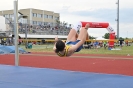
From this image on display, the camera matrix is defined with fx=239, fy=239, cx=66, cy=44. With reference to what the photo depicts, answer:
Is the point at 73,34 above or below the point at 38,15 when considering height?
below

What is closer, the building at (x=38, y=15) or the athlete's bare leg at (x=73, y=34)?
the athlete's bare leg at (x=73, y=34)

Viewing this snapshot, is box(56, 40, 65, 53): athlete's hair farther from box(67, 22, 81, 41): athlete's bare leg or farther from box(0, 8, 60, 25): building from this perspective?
box(0, 8, 60, 25): building

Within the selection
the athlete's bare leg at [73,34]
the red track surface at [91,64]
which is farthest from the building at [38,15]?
the athlete's bare leg at [73,34]

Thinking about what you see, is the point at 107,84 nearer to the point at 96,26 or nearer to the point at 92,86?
the point at 92,86

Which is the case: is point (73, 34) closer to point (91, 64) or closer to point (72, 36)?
point (72, 36)

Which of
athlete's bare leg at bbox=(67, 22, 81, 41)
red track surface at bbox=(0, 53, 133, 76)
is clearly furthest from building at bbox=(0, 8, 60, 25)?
athlete's bare leg at bbox=(67, 22, 81, 41)

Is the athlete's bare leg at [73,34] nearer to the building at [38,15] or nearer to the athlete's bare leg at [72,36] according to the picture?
the athlete's bare leg at [72,36]

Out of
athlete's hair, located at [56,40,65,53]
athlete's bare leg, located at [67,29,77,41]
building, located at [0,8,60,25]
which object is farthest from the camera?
building, located at [0,8,60,25]

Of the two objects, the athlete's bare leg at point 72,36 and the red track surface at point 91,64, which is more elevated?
the athlete's bare leg at point 72,36

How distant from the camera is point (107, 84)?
4.13 metres

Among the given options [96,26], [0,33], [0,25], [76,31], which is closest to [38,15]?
[0,25]

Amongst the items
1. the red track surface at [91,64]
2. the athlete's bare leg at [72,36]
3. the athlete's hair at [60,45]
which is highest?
the athlete's bare leg at [72,36]

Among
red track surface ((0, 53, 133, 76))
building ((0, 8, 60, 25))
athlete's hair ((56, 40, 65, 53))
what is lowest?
red track surface ((0, 53, 133, 76))

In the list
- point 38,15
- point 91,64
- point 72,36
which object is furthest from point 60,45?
point 38,15
